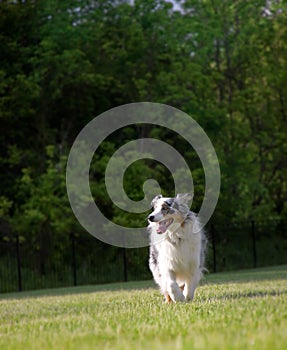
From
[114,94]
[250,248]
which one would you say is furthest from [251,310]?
[114,94]

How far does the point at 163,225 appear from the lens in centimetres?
999

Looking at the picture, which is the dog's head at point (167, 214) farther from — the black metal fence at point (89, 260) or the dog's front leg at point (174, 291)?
the black metal fence at point (89, 260)

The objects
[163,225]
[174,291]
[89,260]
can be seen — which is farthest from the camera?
[89,260]

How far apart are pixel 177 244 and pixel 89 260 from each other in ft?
57.1

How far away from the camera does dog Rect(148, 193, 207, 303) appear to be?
32.5ft

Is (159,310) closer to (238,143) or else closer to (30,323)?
(30,323)

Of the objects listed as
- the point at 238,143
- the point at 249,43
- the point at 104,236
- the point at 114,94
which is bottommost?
the point at 104,236

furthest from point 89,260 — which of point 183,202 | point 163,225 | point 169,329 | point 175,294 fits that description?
point 169,329

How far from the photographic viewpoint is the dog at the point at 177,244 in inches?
390

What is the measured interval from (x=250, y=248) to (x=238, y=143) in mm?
6284

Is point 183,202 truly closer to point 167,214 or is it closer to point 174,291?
point 167,214

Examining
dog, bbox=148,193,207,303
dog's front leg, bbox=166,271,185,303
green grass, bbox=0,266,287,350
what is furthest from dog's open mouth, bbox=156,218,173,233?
green grass, bbox=0,266,287,350

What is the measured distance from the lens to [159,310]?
8.16m

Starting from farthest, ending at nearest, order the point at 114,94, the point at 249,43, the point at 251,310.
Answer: the point at 249,43 → the point at 114,94 → the point at 251,310
